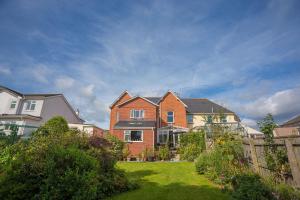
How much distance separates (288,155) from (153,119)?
80.2 feet

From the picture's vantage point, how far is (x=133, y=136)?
25531mm

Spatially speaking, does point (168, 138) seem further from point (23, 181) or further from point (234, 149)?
point (23, 181)

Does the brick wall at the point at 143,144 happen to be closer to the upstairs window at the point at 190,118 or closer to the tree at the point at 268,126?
the upstairs window at the point at 190,118

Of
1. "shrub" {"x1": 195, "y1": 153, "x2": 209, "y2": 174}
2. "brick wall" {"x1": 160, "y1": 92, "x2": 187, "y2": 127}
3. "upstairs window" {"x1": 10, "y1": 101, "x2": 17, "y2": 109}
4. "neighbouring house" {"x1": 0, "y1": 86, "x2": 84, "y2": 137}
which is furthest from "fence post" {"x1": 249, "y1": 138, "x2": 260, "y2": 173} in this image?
"upstairs window" {"x1": 10, "y1": 101, "x2": 17, "y2": 109}

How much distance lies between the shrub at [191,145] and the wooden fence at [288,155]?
1068cm

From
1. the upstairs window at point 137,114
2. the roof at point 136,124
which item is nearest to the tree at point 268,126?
the roof at point 136,124

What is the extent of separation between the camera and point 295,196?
452 cm

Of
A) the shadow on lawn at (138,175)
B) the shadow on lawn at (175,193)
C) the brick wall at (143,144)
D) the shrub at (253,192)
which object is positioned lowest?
the shadow on lawn at (175,193)

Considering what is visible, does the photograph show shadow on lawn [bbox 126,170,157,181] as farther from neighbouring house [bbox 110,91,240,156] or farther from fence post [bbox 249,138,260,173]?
neighbouring house [bbox 110,91,240,156]

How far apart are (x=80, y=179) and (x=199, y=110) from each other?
3153 centimetres

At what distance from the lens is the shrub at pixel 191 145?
62.7 feet

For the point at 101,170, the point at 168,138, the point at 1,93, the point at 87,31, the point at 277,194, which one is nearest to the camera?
the point at 277,194

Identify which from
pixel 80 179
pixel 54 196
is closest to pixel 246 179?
pixel 80 179

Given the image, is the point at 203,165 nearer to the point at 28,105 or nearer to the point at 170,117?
the point at 170,117
